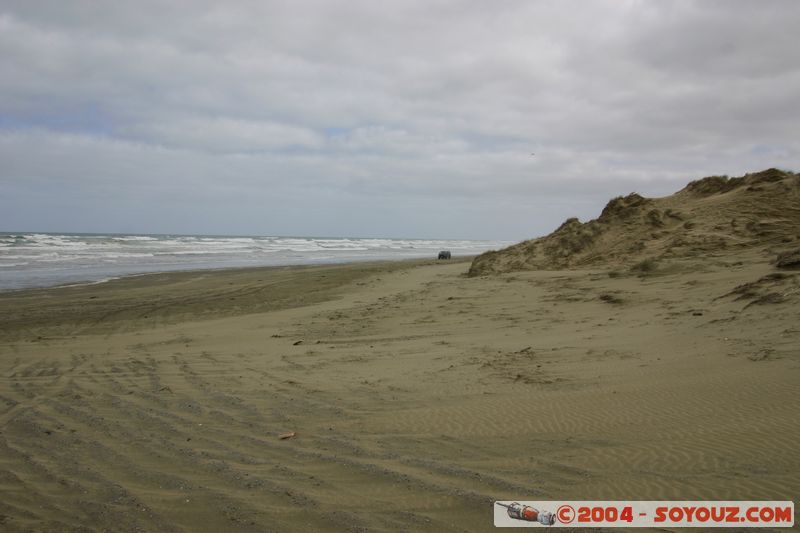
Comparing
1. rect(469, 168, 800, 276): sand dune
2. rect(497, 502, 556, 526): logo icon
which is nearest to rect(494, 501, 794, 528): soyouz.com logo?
rect(497, 502, 556, 526): logo icon

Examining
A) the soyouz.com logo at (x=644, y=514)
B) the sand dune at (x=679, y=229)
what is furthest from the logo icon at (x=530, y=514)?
the sand dune at (x=679, y=229)

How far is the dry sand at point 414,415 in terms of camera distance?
3.35 meters

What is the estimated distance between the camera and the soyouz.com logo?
116 inches

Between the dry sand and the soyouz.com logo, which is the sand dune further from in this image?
the soyouz.com logo

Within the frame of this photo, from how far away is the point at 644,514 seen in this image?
10.0 ft

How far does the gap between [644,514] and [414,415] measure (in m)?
2.20

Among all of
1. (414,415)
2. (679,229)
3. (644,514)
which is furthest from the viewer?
(679,229)

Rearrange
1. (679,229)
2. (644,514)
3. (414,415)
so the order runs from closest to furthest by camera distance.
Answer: (644,514) < (414,415) < (679,229)

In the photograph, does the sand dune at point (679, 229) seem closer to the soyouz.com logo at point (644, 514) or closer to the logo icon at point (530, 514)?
the soyouz.com logo at point (644, 514)

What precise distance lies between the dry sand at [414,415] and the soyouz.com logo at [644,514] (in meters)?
0.09

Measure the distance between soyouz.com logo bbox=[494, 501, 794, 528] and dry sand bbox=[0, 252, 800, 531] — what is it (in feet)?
0.31

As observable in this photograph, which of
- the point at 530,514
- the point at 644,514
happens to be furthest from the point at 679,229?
the point at 530,514

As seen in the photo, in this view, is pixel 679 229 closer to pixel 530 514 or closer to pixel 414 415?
pixel 414 415

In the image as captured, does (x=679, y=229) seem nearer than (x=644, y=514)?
No
